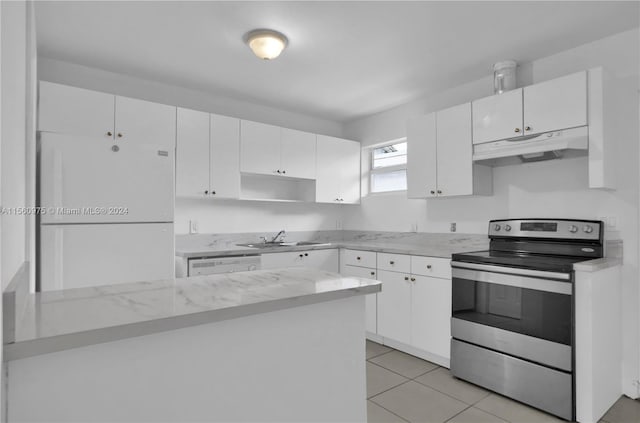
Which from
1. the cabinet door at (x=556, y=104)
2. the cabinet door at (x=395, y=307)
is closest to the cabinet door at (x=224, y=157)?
the cabinet door at (x=395, y=307)

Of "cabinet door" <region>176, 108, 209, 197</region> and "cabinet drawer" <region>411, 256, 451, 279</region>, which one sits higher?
"cabinet door" <region>176, 108, 209, 197</region>

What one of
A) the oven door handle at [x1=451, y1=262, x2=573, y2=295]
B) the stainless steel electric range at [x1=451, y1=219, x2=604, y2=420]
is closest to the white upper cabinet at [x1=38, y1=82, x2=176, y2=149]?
the oven door handle at [x1=451, y1=262, x2=573, y2=295]

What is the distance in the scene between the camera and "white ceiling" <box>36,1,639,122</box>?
7.63ft

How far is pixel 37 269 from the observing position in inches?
91.1

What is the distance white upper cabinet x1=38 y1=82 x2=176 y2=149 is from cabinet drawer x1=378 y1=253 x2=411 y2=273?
2158mm

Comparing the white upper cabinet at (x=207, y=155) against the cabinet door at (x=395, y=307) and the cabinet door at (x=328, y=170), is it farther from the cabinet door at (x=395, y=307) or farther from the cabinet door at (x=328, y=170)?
the cabinet door at (x=395, y=307)

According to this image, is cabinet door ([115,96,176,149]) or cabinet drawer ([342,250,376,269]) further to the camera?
cabinet drawer ([342,250,376,269])

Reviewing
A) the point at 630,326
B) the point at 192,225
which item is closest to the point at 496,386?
the point at 630,326

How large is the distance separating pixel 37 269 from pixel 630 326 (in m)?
3.99

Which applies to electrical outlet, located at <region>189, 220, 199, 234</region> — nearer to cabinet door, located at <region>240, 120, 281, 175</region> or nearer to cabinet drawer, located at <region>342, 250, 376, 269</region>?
cabinet door, located at <region>240, 120, 281, 175</region>

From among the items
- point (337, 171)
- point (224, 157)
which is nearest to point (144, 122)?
point (224, 157)

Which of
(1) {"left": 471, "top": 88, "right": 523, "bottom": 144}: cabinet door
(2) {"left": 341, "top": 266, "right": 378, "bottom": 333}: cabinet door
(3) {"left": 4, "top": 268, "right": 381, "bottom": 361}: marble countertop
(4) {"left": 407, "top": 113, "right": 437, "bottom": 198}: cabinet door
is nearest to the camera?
(3) {"left": 4, "top": 268, "right": 381, "bottom": 361}: marble countertop

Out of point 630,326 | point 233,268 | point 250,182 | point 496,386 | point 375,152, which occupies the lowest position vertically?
point 496,386

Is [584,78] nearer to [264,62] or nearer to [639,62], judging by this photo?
[639,62]
